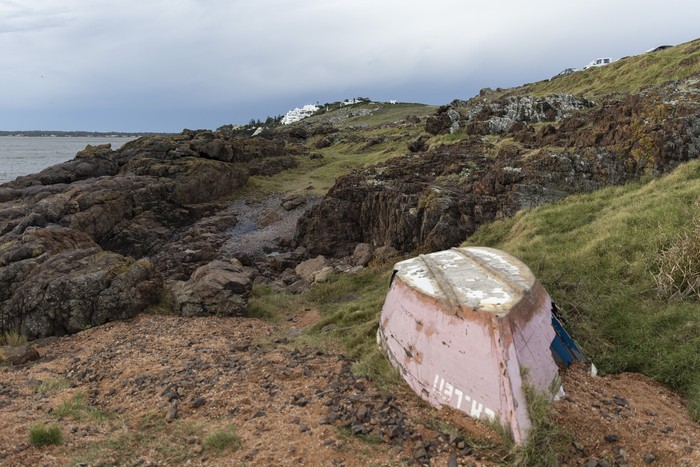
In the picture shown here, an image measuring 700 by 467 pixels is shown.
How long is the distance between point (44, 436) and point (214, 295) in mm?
6510

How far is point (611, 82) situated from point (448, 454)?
52.0 m

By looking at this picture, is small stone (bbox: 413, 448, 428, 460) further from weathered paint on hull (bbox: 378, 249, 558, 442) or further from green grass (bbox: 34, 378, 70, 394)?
green grass (bbox: 34, 378, 70, 394)

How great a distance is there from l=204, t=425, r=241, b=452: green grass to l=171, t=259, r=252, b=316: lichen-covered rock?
659cm

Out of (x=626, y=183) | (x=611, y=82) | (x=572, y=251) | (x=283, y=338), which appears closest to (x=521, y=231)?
(x=572, y=251)

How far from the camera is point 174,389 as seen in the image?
22.7 feet

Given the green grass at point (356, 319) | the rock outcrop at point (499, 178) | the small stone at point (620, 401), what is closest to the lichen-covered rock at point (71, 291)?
the green grass at point (356, 319)

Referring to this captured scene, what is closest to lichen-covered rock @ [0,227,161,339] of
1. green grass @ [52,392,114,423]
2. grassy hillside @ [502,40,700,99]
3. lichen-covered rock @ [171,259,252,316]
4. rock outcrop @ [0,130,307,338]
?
rock outcrop @ [0,130,307,338]

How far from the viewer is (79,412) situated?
6605mm

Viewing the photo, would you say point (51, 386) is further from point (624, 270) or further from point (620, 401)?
point (624, 270)

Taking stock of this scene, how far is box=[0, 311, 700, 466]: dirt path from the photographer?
15.8ft

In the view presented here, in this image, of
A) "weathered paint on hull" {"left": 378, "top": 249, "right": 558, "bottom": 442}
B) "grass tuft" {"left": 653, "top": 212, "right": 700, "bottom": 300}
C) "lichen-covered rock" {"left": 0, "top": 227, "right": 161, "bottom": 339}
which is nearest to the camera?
"weathered paint on hull" {"left": 378, "top": 249, "right": 558, "bottom": 442}

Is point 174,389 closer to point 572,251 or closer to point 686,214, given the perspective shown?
point 572,251

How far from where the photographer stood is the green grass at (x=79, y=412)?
6.46 meters

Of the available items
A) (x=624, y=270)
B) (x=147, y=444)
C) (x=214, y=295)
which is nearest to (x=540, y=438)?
(x=147, y=444)
